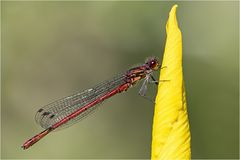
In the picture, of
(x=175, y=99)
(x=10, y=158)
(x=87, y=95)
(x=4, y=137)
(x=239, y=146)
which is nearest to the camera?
(x=175, y=99)

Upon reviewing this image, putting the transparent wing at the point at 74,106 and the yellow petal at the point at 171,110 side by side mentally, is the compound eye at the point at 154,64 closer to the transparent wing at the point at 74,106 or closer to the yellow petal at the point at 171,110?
the transparent wing at the point at 74,106

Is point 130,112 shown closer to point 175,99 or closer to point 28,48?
point 28,48

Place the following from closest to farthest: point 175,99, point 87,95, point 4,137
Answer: point 175,99 → point 87,95 → point 4,137

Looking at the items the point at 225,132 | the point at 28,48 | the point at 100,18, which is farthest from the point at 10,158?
the point at 225,132

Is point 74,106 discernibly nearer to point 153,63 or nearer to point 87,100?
point 87,100

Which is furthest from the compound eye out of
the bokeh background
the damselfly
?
the bokeh background

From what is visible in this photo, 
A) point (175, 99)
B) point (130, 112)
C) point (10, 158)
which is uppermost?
point (175, 99)
